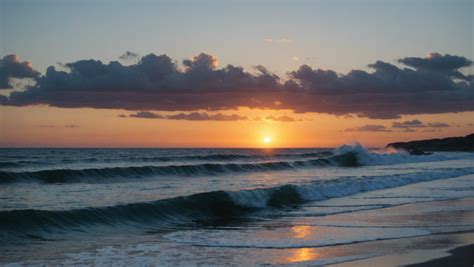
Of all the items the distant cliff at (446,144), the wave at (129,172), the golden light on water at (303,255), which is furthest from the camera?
the distant cliff at (446,144)

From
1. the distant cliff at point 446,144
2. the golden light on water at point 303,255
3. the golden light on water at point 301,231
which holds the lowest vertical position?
the distant cliff at point 446,144

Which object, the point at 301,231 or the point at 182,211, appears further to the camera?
the point at 182,211

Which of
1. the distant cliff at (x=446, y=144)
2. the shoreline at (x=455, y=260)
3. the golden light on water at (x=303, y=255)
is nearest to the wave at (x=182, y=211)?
the golden light on water at (x=303, y=255)

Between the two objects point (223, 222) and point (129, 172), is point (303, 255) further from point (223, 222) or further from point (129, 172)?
point (129, 172)

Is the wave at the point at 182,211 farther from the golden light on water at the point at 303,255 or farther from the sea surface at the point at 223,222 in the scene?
the golden light on water at the point at 303,255

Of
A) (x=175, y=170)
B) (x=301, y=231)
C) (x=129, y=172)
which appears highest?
(x=129, y=172)

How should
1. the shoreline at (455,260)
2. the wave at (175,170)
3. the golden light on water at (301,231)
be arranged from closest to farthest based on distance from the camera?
1. the shoreline at (455,260)
2. the golden light on water at (301,231)
3. the wave at (175,170)

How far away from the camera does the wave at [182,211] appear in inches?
582

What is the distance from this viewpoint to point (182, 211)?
60.4ft

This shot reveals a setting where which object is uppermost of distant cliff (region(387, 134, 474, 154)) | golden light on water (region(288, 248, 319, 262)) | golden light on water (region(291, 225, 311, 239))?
golden light on water (region(288, 248, 319, 262))

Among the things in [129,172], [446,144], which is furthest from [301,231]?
[446,144]

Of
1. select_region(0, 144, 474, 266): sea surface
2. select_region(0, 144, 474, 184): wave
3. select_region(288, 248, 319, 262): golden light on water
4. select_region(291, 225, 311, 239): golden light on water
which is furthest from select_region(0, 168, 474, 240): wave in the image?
select_region(0, 144, 474, 184): wave

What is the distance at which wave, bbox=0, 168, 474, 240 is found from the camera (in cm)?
1479

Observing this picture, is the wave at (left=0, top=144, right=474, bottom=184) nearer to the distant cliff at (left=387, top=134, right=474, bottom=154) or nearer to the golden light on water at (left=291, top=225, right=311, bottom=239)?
the golden light on water at (left=291, top=225, right=311, bottom=239)
